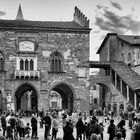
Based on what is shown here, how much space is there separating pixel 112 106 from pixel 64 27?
42.9ft

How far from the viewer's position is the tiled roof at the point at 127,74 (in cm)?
4950

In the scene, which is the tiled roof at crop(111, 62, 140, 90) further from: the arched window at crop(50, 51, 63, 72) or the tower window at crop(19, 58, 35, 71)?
the tower window at crop(19, 58, 35, 71)

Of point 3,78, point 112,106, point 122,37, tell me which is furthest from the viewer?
point 122,37

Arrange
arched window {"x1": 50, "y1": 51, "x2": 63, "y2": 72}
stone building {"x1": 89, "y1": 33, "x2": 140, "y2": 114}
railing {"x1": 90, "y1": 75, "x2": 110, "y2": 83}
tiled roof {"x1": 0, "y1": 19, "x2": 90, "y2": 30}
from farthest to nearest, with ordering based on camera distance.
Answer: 1. railing {"x1": 90, "y1": 75, "x2": 110, "y2": 83}
2. stone building {"x1": 89, "y1": 33, "x2": 140, "y2": 114}
3. arched window {"x1": 50, "y1": 51, "x2": 63, "y2": 72}
4. tiled roof {"x1": 0, "y1": 19, "x2": 90, "y2": 30}

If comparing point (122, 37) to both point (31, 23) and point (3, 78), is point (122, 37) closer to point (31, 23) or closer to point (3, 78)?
point (31, 23)

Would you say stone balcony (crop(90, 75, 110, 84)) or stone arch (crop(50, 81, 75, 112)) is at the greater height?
stone balcony (crop(90, 75, 110, 84))

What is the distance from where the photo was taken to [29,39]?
161 feet

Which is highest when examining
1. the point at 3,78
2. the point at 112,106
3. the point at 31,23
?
the point at 31,23

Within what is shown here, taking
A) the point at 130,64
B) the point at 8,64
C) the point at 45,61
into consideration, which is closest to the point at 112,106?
the point at 130,64

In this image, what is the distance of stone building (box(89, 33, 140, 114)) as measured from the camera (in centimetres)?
5056

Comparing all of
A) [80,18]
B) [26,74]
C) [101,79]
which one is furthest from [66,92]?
[80,18]

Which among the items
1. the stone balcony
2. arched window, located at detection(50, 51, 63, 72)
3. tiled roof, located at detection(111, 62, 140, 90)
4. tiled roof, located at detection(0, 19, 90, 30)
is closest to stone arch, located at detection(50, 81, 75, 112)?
arched window, located at detection(50, 51, 63, 72)

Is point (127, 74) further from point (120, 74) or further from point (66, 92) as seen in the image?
point (66, 92)

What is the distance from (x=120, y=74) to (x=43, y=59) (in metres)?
10.4
